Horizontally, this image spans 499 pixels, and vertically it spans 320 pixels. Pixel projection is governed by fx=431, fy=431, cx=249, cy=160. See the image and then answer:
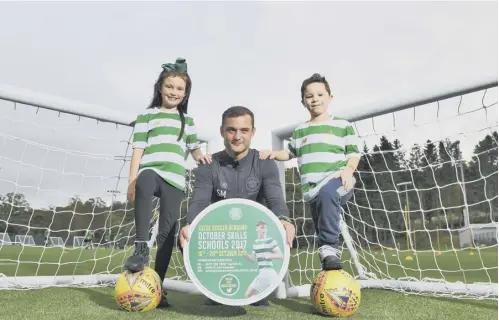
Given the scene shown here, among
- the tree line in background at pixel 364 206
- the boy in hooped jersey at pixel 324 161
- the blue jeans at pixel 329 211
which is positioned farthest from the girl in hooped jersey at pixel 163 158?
the tree line in background at pixel 364 206

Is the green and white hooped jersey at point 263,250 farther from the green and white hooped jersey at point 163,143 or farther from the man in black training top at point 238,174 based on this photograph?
the green and white hooped jersey at point 163,143

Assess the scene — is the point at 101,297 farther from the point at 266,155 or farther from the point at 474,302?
the point at 474,302

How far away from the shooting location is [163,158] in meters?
2.41


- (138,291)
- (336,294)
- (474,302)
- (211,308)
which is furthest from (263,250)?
(474,302)

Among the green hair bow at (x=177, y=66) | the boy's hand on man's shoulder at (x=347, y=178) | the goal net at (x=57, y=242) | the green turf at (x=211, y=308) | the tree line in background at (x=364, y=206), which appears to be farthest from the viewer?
the goal net at (x=57, y=242)

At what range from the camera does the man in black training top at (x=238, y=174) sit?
2.30m

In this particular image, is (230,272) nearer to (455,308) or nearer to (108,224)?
(455,308)

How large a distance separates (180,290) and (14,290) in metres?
1.19

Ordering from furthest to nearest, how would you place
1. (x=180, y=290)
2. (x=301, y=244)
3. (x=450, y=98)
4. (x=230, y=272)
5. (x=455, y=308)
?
(x=301, y=244), (x=180, y=290), (x=450, y=98), (x=455, y=308), (x=230, y=272)

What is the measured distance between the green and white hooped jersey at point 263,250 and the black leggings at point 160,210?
1.92ft

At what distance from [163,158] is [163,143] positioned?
9cm

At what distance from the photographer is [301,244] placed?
12.2 feet

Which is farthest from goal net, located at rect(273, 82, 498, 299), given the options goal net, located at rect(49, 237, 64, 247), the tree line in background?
goal net, located at rect(49, 237, 64, 247)

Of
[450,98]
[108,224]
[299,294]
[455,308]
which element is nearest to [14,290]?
[108,224]
